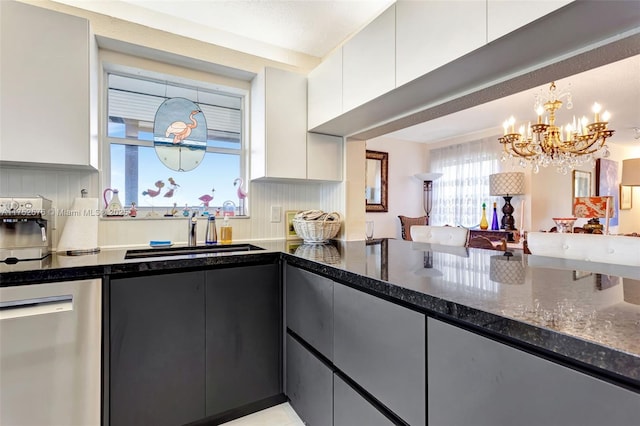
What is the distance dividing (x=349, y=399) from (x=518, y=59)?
1442mm

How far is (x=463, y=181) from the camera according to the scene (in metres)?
5.20

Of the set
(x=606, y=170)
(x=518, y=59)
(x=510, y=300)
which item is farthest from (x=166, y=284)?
(x=606, y=170)

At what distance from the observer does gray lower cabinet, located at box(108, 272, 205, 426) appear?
1.39m

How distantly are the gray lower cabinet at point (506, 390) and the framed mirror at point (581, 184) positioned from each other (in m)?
5.49

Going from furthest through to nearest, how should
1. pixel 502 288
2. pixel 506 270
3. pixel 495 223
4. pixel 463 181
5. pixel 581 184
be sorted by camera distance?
pixel 463 181
pixel 581 184
pixel 495 223
pixel 506 270
pixel 502 288

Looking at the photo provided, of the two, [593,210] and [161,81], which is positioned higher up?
[161,81]

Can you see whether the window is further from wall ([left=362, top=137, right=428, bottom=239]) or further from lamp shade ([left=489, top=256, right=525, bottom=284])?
wall ([left=362, top=137, right=428, bottom=239])

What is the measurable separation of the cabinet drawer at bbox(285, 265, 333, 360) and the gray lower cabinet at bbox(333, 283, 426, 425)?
0.06m

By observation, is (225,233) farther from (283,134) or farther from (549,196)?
(549,196)

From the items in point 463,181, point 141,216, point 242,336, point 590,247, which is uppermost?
point 463,181

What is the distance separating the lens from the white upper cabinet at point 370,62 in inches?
58.2

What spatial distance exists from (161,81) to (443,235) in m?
2.27

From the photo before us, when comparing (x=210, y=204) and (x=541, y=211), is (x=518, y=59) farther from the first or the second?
(x=541, y=211)

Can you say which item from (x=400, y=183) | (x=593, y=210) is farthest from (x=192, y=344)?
(x=400, y=183)
